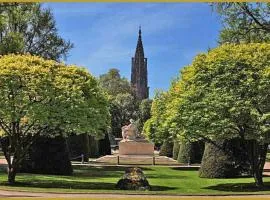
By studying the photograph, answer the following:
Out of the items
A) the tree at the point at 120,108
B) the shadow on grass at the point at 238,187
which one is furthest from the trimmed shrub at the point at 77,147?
the tree at the point at 120,108

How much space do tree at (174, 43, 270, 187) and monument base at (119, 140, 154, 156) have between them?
25.6 m

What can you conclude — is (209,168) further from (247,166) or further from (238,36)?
(238,36)

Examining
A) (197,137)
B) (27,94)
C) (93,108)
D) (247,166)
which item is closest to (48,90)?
(27,94)

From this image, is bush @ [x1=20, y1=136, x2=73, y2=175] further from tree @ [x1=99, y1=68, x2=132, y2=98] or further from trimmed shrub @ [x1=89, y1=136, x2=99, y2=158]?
tree @ [x1=99, y1=68, x2=132, y2=98]

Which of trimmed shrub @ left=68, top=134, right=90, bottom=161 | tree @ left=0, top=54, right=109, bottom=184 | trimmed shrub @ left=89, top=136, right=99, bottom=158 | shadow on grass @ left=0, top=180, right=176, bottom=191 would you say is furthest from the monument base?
tree @ left=0, top=54, right=109, bottom=184

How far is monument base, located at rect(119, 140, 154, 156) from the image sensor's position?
1838 inches

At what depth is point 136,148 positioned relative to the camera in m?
47.1

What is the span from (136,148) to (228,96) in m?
27.8

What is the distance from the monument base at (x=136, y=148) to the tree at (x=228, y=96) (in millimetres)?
25583

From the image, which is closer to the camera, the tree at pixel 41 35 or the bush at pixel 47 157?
the bush at pixel 47 157

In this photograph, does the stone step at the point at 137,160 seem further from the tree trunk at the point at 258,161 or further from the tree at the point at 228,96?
the tree at the point at 228,96

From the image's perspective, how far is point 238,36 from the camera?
33688 millimetres

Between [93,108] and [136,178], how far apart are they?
332cm

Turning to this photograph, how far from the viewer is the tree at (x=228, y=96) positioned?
65.0ft
